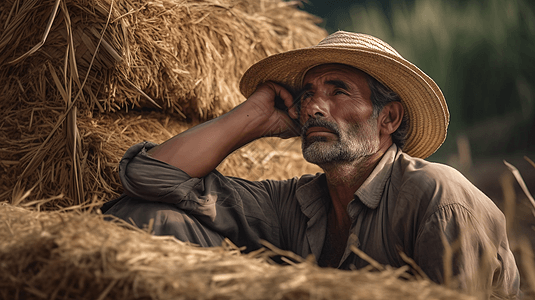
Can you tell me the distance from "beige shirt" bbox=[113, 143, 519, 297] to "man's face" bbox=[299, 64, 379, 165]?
0.35ft

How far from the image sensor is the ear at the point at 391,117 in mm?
1639

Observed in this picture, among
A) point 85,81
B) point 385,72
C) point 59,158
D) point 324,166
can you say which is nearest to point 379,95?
point 385,72

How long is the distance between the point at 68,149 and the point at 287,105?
0.80 metres

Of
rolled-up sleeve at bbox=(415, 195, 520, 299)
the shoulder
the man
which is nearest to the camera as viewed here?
rolled-up sleeve at bbox=(415, 195, 520, 299)

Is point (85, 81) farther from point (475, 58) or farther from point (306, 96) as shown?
point (475, 58)

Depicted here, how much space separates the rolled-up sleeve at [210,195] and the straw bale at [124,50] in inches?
11.8

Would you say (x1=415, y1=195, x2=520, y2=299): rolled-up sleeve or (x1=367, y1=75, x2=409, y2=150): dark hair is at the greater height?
(x1=367, y1=75, x2=409, y2=150): dark hair

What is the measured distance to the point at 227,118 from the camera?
168cm

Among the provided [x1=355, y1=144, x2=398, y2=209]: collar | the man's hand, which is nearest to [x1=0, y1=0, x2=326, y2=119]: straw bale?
the man's hand

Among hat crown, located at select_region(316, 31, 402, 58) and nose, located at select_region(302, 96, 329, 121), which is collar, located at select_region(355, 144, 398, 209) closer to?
nose, located at select_region(302, 96, 329, 121)

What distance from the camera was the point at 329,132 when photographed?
1.56m

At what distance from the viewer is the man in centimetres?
138

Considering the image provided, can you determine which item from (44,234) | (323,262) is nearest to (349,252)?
(323,262)

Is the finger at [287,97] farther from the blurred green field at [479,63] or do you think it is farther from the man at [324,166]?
the blurred green field at [479,63]
